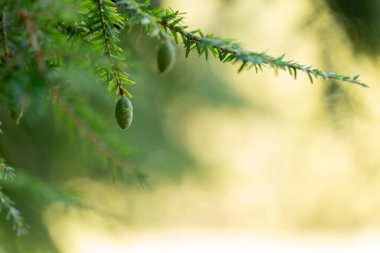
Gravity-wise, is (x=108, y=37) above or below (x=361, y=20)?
below

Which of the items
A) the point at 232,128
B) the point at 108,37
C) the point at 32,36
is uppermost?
the point at 232,128

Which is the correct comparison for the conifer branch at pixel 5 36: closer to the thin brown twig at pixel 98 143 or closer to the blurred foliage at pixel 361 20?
the thin brown twig at pixel 98 143

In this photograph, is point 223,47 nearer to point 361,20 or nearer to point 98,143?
point 98,143

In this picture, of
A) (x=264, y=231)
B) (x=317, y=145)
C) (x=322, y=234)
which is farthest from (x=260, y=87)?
(x=264, y=231)

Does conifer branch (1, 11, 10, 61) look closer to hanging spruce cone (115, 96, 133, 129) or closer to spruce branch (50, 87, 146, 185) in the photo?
hanging spruce cone (115, 96, 133, 129)

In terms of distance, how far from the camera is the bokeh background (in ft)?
3.37

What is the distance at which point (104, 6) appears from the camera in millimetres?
423

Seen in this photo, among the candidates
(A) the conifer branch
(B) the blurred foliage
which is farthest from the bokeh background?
(A) the conifer branch

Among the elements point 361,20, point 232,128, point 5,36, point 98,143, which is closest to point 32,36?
point 5,36

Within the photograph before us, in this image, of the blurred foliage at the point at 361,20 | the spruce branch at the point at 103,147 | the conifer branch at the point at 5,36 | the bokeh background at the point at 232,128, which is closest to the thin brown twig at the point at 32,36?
the conifer branch at the point at 5,36

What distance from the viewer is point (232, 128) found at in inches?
161

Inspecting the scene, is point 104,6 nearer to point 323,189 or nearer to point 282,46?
point 282,46

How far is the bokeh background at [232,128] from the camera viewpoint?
1026mm

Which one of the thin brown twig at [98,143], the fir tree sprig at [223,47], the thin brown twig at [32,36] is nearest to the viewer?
the thin brown twig at [32,36]
